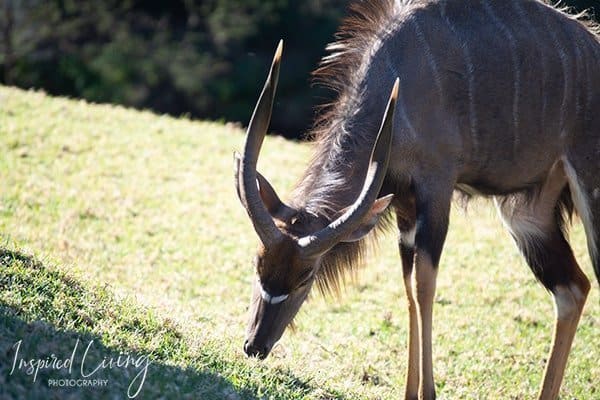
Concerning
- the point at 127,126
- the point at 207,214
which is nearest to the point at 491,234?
the point at 207,214

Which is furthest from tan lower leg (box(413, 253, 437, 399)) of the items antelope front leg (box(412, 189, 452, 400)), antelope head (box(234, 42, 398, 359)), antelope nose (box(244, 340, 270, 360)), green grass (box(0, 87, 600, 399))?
antelope nose (box(244, 340, 270, 360))

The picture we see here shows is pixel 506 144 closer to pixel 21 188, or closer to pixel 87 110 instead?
pixel 21 188

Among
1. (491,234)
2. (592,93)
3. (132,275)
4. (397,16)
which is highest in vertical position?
(397,16)

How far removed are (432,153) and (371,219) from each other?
48 cm

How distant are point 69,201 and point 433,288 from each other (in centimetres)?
368

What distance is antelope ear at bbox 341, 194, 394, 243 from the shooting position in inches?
173

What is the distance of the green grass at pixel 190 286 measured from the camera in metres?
4.22

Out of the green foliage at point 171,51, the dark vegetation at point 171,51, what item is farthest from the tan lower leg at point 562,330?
the green foliage at point 171,51

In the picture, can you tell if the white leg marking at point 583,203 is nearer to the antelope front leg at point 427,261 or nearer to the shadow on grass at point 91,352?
the antelope front leg at point 427,261

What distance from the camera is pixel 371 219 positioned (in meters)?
4.50

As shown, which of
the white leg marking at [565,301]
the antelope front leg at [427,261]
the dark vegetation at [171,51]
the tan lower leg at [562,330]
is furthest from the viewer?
the dark vegetation at [171,51]

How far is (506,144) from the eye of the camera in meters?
5.01

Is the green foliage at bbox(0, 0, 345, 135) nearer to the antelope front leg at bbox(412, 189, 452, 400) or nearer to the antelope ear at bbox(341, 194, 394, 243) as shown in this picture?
the antelope front leg at bbox(412, 189, 452, 400)

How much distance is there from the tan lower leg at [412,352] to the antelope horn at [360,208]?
94cm
